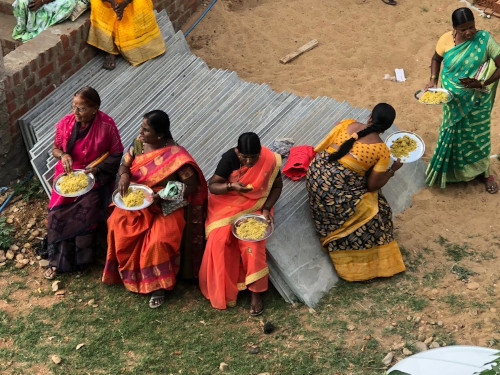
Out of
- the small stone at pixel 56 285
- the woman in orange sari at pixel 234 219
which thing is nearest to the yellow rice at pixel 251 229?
the woman in orange sari at pixel 234 219

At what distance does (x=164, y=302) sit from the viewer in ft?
20.6

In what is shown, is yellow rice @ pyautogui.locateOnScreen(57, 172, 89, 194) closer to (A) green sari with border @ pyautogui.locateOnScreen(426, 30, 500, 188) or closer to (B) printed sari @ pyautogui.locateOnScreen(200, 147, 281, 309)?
(B) printed sari @ pyautogui.locateOnScreen(200, 147, 281, 309)

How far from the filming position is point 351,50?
979 cm

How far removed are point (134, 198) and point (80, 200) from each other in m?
0.76

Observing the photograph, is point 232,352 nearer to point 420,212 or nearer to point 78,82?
point 420,212

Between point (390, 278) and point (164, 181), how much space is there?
2.17m

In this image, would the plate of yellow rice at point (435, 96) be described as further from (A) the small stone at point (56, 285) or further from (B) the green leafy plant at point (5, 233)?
(B) the green leafy plant at point (5, 233)

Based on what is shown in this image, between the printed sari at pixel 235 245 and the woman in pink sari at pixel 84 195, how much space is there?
1051 millimetres

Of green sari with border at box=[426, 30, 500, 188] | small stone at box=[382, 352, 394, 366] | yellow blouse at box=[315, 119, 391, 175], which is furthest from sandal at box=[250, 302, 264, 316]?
green sari with border at box=[426, 30, 500, 188]

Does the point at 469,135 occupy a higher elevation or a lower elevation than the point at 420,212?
higher

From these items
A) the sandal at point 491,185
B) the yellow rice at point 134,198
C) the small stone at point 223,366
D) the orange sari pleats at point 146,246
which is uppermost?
the yellow rice at point 134,198

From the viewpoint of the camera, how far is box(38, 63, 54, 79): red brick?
748 cm

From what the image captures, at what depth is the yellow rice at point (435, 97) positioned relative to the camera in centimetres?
684

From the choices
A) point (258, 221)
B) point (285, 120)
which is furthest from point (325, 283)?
point (285, 120)
